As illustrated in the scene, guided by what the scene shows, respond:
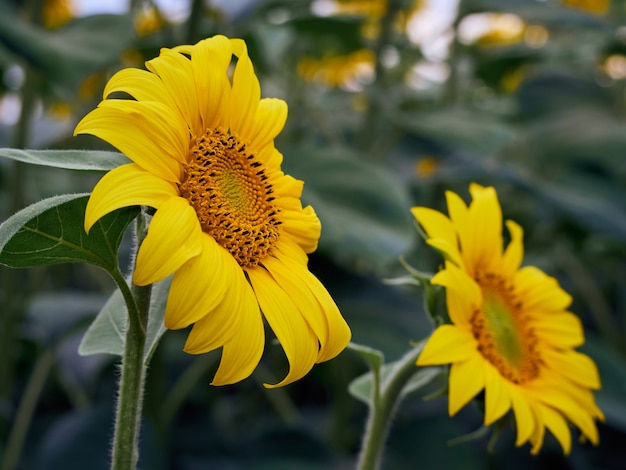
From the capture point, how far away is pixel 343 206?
110 cm

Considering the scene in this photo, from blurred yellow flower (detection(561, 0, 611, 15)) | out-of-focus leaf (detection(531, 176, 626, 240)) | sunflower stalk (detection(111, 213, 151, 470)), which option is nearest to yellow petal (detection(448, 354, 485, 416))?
sunflower stalk (detection(111, 213, 151, 470))

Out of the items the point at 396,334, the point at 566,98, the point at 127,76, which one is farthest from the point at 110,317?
the point at 566,98

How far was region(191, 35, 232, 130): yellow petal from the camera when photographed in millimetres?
490

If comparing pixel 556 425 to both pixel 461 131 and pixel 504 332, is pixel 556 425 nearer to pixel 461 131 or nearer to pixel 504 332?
pixel 504 332

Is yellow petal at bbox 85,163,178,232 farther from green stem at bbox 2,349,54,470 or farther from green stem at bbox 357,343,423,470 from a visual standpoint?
green stem at bbox 2,349,54,470

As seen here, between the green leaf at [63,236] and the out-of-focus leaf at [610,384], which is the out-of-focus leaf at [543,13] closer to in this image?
the out-of-focus leaf at [610,384]

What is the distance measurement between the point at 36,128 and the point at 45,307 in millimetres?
432

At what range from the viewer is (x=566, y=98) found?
164 cm

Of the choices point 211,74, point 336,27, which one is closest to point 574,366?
point 211,74

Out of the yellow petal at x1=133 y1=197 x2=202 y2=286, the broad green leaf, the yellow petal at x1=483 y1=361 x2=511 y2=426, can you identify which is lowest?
the yellow petal at x1=483 y1=361 x2=511 y2=426

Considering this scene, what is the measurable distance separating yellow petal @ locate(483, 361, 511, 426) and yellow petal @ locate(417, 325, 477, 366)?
2 centimetres

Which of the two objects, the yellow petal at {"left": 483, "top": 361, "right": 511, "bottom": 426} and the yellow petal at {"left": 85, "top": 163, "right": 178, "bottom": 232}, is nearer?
the yellow petal at {"left": 85, "top": 163, "right": 178, "bottom": 232}

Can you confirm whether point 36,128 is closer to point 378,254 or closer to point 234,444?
point 234,444

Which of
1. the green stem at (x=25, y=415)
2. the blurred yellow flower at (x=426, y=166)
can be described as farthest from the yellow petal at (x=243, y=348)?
the blurred yellow flower at (x=426, y=166)
